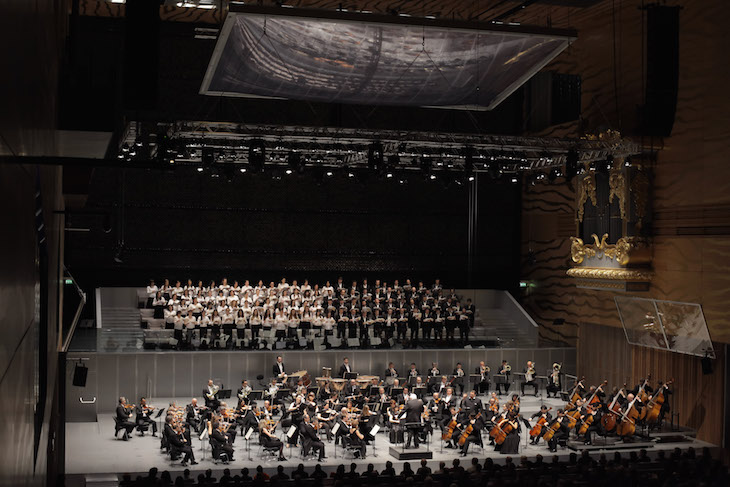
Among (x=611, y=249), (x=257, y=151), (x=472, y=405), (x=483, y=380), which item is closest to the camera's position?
(x=472, y=405)

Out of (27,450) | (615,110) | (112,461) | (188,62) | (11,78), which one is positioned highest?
(188,62)

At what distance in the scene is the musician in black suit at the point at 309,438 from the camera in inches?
565

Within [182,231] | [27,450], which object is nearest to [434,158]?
[182,231]

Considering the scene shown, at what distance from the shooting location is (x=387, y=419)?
643 inches

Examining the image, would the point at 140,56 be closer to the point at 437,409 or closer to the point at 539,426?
the point at 437,409

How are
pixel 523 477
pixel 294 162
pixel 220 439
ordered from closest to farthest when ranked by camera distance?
pixel 523 477
pixel 220 439
pixel 294 162

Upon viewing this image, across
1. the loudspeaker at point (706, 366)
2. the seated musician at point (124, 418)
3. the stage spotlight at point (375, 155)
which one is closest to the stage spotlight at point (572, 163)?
the stage spotlight at point (375, 155)

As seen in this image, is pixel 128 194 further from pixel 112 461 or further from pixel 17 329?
pixel 17 329

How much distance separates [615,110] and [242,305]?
36.8 feet

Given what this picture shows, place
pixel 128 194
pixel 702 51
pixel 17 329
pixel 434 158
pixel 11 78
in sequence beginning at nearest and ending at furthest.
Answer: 1. pixel 11 78
2. pixel 17 329
3. pixel 702 51
4. pixel 434 158
5. pixel 128 194

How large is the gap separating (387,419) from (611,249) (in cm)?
742

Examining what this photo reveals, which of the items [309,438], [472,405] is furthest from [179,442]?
[472,405]

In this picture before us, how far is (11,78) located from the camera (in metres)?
2.27

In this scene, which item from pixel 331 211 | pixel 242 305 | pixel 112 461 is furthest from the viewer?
pixel 331 211
